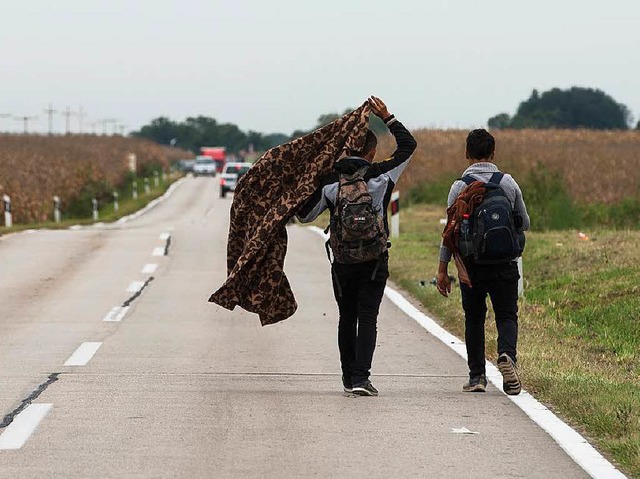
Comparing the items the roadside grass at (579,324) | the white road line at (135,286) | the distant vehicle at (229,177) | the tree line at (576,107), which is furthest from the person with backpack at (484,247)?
the tree line at (576,107)

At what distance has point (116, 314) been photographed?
14711mm

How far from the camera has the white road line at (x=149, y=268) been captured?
795 inches

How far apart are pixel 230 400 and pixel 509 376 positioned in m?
1.86

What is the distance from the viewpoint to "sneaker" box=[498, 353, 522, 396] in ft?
29.5

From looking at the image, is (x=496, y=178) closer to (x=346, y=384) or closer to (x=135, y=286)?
(x=346, y=384)

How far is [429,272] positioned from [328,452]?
12.4 meters

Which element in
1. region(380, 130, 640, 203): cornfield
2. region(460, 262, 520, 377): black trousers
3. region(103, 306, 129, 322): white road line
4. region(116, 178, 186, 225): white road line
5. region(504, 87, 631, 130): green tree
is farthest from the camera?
region(504, 87, 631, 130): green tree

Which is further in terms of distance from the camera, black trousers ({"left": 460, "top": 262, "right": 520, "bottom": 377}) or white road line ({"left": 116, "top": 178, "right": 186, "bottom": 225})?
white road line ({"left": 116, "top": 178, "right": 186, "bottom": 225})

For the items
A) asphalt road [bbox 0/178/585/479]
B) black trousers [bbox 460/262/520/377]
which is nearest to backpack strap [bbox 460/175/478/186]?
black trousers [bbox 460/262/520/377]

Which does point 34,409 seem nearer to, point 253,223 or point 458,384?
point 253,223

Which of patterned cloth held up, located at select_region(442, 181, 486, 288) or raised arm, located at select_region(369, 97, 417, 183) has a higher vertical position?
raised arm, located at select_region(369, 97, 417, 183)

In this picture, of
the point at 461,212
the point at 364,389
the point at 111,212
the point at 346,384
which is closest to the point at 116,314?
the point at 346,384

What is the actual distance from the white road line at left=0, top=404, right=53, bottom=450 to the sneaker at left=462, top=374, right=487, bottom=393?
2.83m

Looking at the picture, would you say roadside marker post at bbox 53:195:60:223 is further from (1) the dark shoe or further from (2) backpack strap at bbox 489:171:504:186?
(2) backpack strap at bbox 489:171:504:186
